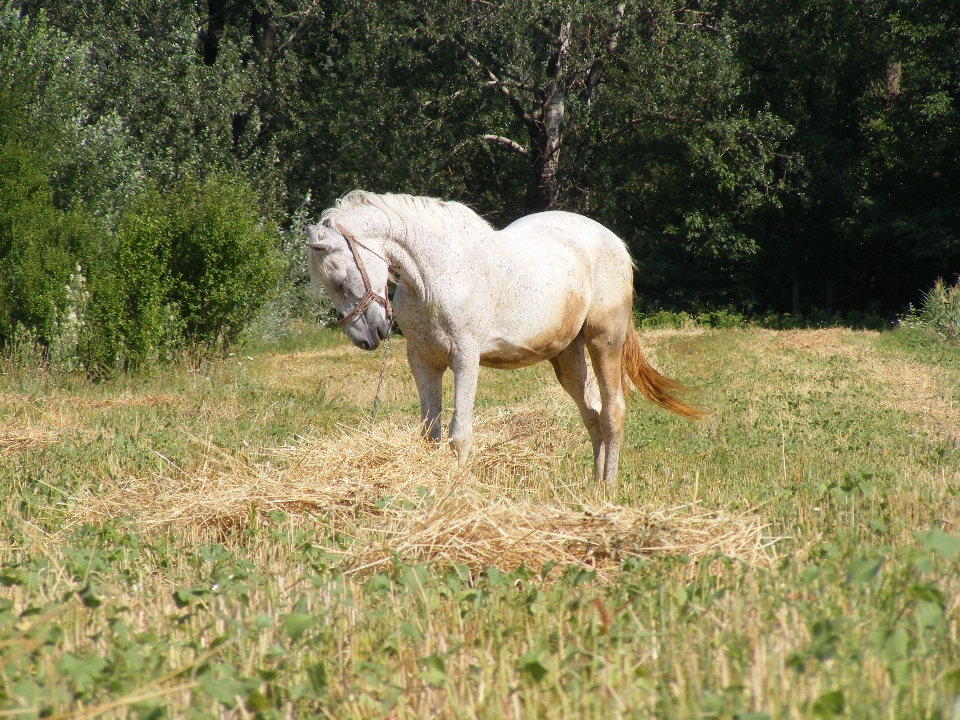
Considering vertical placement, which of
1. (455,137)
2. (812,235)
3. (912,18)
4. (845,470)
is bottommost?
(845,470)

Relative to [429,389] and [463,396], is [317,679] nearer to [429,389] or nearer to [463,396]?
[463,396]

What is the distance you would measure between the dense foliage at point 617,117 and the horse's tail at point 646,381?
14532 mm

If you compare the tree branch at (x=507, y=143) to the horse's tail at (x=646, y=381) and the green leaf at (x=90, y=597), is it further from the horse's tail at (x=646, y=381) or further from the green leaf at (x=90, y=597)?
the green leaf at (x=90, y=597)

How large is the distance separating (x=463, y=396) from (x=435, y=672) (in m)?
3.05

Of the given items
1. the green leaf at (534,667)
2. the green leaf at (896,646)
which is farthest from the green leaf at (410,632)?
the green leaf at (896,646)

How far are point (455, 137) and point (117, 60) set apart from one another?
28.4ft

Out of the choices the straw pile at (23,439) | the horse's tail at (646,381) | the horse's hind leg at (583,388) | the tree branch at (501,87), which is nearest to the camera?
the horse's hind leg at (583,388)

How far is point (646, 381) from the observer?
23.3 feet

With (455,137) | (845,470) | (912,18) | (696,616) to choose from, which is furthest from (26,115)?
(912,18)

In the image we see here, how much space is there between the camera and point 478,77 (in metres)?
23.6

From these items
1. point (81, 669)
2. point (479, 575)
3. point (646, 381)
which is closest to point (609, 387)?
point (646, 381)

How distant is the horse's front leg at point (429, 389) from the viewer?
569 cm

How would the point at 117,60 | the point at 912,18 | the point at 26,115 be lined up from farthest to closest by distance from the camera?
the point at 912,18, the point at 117,60, the point at 26,115

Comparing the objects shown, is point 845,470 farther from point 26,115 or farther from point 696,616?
point 26,115
